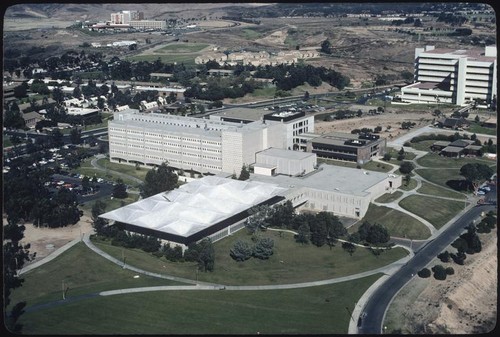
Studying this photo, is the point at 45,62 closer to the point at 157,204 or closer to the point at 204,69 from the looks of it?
the point at 204,69

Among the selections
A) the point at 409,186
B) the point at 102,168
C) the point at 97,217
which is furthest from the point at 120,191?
the point at 409,186

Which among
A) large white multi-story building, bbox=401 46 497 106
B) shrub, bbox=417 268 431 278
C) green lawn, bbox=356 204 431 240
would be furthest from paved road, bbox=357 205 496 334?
large white multi-story building, bbox=401 46 497 106

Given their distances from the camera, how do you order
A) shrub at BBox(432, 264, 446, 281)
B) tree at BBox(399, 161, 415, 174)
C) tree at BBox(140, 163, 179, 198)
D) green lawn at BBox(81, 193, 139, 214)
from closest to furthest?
shrub at BBox(432, 264, 446, 281), green lawn at BBox(81, 193, 139, 214), tree at BBox(140, 163, 179, 198), tree at BBox(399, 161, 415, 174)

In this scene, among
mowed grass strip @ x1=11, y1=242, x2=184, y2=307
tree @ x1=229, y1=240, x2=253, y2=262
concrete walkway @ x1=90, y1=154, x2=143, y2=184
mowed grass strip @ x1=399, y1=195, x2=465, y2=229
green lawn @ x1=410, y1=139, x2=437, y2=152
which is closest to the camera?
mowed grass strip @ x1=11, y1=242, x2=184, y2=307

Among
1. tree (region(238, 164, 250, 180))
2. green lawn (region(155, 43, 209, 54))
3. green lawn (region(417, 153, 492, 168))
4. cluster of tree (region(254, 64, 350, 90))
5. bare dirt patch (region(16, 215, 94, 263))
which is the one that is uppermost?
green lawn (region(155, 43, 209, 54))

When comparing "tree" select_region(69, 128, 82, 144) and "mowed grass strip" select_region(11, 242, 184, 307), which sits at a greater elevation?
"tree" select_region(69, 128, 82, 144)

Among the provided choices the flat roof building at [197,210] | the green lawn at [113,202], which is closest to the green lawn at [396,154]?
the flat roof building at [197,210]

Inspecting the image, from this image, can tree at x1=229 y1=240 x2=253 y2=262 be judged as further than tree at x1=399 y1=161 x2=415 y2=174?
No

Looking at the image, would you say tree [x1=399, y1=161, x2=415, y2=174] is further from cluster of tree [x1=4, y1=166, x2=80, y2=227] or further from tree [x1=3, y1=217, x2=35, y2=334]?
tree [x1=3, y1=217, x2=35, y2=334]

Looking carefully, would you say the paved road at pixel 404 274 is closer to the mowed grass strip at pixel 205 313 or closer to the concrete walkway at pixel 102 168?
the mowed grass strip at pixel 205 313
